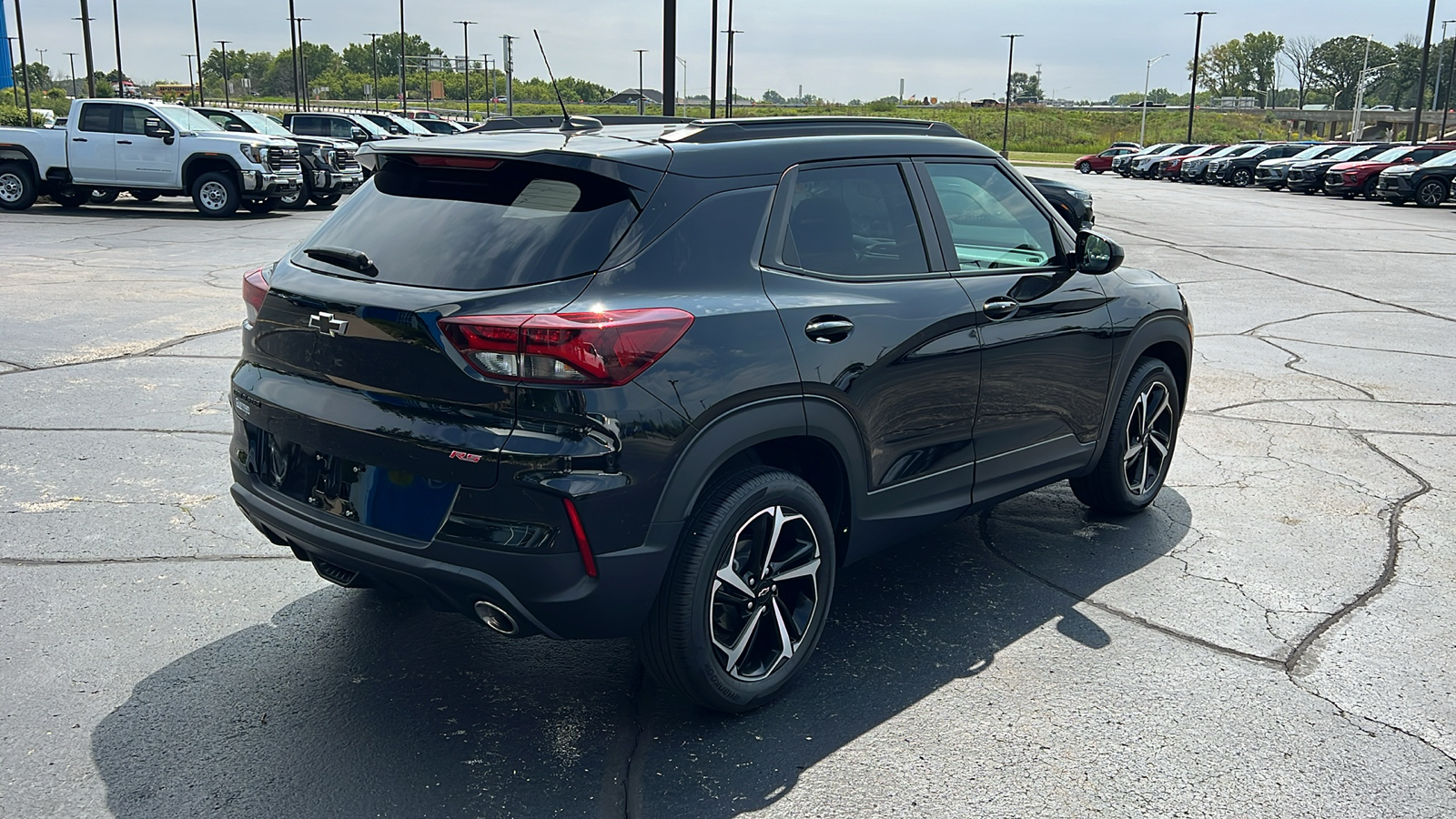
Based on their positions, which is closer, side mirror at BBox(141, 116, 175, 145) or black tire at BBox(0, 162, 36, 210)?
side mirror at BBox(141, 116, 175, 145)

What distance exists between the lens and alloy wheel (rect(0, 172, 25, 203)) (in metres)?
22.0

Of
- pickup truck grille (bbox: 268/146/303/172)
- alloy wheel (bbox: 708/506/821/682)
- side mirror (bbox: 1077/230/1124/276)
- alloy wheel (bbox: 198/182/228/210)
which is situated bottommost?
alloy wheel (bbox: 708/506/821/682)

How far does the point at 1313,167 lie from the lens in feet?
134

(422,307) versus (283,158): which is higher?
(283,158)

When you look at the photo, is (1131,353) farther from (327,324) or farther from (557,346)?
(327,324)

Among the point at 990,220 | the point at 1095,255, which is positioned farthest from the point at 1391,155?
the point at 990,220

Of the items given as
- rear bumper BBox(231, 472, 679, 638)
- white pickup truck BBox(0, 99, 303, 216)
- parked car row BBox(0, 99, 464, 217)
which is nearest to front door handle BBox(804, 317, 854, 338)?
rear bumper BBox(231, 472, 679, 638)

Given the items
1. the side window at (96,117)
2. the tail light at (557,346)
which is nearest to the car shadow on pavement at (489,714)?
the tail light at (557,346)

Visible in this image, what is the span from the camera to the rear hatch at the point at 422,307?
3141 millimetres

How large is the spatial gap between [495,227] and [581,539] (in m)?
0.97

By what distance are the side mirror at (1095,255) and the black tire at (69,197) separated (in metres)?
22.6

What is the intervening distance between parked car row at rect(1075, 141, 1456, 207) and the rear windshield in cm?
3609

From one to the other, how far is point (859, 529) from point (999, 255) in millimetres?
1447

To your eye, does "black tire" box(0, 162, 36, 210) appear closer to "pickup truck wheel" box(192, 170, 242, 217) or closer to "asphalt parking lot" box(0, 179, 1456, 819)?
"pickup truck wheel" box(192, 170, 242, 217)
